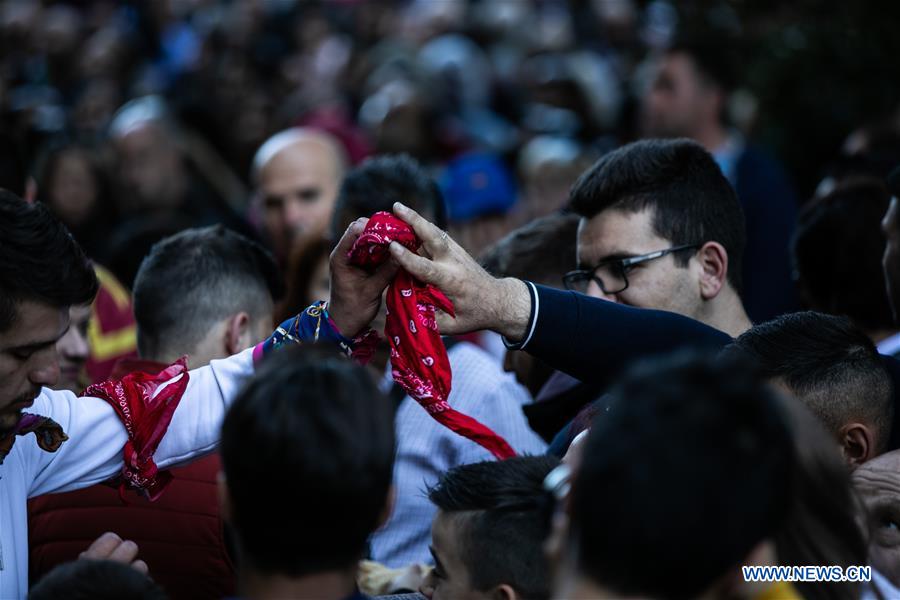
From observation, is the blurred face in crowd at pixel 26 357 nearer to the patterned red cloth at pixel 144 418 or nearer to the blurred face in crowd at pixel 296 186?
the patterned red cloth at pixel 144 418

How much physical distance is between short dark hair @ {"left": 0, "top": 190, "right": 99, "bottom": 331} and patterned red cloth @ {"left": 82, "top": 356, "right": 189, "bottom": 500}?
0.99 feet

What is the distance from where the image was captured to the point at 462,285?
9.52 ft

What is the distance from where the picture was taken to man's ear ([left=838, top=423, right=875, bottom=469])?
301 centimetres

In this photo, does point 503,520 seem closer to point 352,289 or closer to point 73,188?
point 352,289

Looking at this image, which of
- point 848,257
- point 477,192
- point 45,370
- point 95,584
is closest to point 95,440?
point 45,370

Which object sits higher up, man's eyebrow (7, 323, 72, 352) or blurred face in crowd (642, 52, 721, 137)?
man's eyebrow (7, 323, 72, 352)

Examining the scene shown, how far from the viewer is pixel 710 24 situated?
8.10 meters

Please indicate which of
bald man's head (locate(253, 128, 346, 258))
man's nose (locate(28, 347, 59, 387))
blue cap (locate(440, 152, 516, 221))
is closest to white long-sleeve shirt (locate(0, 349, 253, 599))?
man's nose (locate(28, 347, 59, 387))

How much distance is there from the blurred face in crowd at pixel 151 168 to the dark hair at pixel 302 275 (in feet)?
11.4

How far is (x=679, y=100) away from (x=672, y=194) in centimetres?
334

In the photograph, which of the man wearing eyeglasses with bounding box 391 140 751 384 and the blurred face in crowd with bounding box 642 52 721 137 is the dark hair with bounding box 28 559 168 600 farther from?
the blurred face in crowd with bounding box 642 52 721 137

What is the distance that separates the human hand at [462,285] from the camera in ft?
9.30

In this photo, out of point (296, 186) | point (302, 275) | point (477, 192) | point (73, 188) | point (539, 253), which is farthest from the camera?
point (73, 188)

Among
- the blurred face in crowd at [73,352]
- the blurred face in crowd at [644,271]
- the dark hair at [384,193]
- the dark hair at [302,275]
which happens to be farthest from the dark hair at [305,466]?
the dark hair at [302,275]
